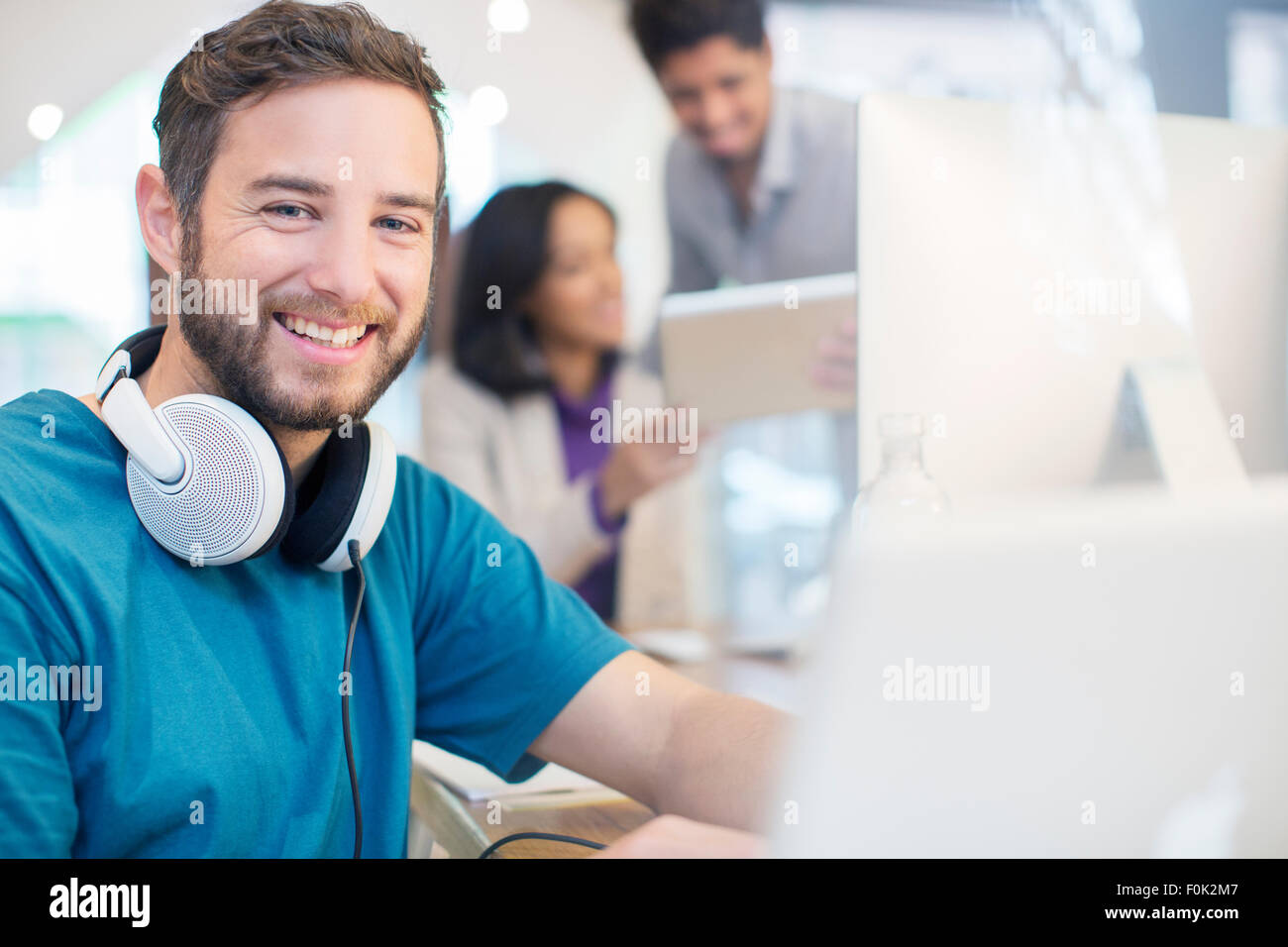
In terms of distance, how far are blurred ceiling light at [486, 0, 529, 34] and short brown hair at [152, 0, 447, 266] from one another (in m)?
2.84

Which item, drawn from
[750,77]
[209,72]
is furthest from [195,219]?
[750,77]

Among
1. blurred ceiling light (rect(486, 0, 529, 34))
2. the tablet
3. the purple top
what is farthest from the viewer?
blurred ceiling light (rect(486, 0, 529, 34))

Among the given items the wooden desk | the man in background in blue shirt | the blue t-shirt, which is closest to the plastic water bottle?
the wooden desk

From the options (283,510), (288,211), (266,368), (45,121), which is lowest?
(283,510)

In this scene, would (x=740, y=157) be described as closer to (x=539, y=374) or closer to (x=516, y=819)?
(x=539, y=374)

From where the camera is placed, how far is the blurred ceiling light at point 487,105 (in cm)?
366

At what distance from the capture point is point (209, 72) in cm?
89

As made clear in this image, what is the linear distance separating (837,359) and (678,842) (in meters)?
0.91

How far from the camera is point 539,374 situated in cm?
243

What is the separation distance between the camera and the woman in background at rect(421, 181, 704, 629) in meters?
2.36

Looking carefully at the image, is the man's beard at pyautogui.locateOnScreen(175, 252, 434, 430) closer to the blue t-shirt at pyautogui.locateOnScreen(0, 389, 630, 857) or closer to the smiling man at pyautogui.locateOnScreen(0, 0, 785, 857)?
the smiling man at pyautogui.locateOnScreen(0, 0, 785, 857)

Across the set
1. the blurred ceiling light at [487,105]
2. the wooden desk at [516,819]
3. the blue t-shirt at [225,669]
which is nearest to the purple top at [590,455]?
the wooden desk at [516,819]

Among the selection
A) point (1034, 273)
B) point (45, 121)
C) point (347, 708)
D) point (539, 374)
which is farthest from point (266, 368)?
point (45, 121)
